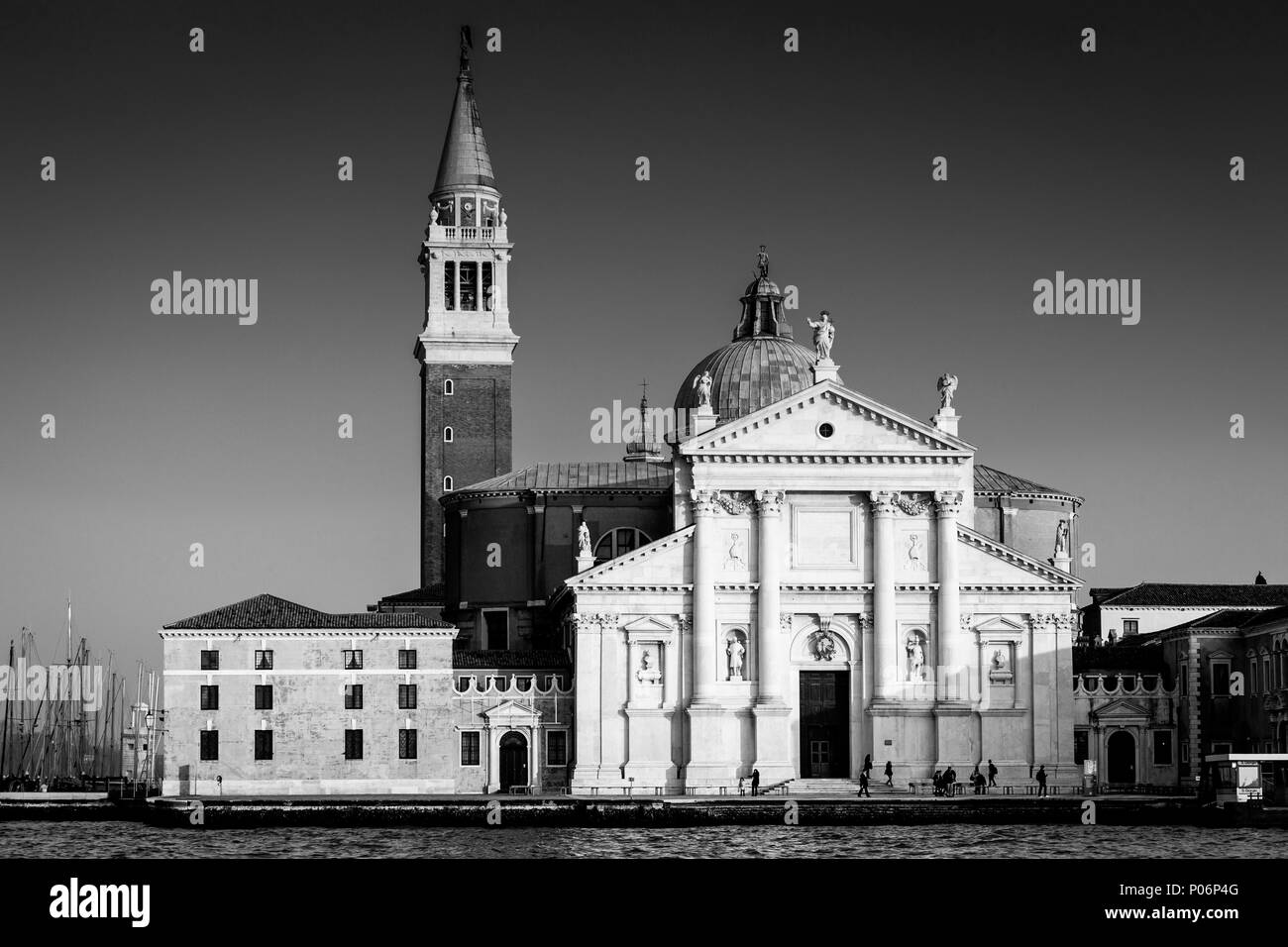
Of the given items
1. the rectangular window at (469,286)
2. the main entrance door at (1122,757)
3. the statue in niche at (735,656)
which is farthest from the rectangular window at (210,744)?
the rectangular window at (469,286)

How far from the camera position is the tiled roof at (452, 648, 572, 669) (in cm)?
6272

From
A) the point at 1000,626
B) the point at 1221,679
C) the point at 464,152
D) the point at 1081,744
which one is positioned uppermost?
the point at 464,152

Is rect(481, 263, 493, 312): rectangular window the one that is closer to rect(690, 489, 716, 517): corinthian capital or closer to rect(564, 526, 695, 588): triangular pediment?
rect(564, 526, 695, 588): triangular pediment

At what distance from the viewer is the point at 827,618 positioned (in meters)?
61.3

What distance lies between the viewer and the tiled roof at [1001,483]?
236 feet

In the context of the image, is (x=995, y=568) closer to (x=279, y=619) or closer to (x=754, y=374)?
(x=754, y=374)

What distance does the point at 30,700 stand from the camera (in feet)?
298

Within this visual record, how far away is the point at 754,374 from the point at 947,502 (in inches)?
538

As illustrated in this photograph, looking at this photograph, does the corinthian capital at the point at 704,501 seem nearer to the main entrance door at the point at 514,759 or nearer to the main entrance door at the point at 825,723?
the main entrance door at the point at 825,723

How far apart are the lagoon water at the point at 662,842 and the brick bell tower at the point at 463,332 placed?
95.2 ft

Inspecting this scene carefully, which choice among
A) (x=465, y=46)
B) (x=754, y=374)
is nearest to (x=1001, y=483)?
(x=754, y=374)

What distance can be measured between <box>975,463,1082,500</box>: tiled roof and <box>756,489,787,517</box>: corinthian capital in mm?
13066

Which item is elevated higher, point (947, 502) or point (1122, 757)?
point (947, 502)
